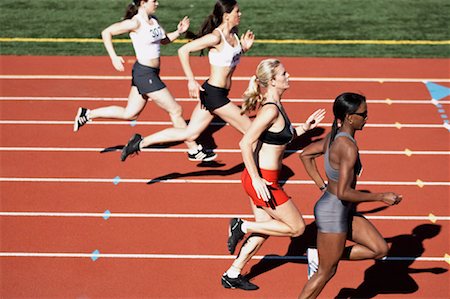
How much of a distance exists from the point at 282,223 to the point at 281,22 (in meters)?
10.7

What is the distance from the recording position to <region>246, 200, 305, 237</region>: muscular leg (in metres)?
7.41

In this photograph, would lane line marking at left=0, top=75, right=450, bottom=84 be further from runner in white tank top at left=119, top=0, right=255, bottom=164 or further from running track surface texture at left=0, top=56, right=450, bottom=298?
runner in white tank top at left=119, top=0, right=255, bottom=164

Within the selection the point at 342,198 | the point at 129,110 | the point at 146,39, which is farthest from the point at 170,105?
the point at 342,198

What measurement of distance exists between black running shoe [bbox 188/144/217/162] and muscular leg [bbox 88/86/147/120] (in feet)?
3.24

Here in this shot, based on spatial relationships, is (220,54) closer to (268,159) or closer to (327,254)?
(268,159)

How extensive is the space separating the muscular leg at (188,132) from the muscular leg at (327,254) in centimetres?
362

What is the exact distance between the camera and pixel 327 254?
6.78 meters

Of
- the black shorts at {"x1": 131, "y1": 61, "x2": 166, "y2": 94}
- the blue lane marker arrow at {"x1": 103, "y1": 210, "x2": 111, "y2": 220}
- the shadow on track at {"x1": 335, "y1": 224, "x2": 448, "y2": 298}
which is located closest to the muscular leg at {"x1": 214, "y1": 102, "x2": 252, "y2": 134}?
the black shorts at {"x1": 131, "y1": 61, "x2": 166, "y2": 94}

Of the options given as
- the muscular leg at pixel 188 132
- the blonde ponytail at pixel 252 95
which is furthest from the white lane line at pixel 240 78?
the blonde ponytail at pixel 252 95

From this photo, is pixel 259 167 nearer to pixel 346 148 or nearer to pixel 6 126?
pixel 346 148

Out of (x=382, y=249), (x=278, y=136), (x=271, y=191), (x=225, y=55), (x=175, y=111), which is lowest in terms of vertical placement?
(x=175, y=111)

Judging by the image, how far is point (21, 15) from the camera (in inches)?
715

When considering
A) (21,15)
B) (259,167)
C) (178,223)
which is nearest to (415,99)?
(178,223)

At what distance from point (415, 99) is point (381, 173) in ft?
10.2
